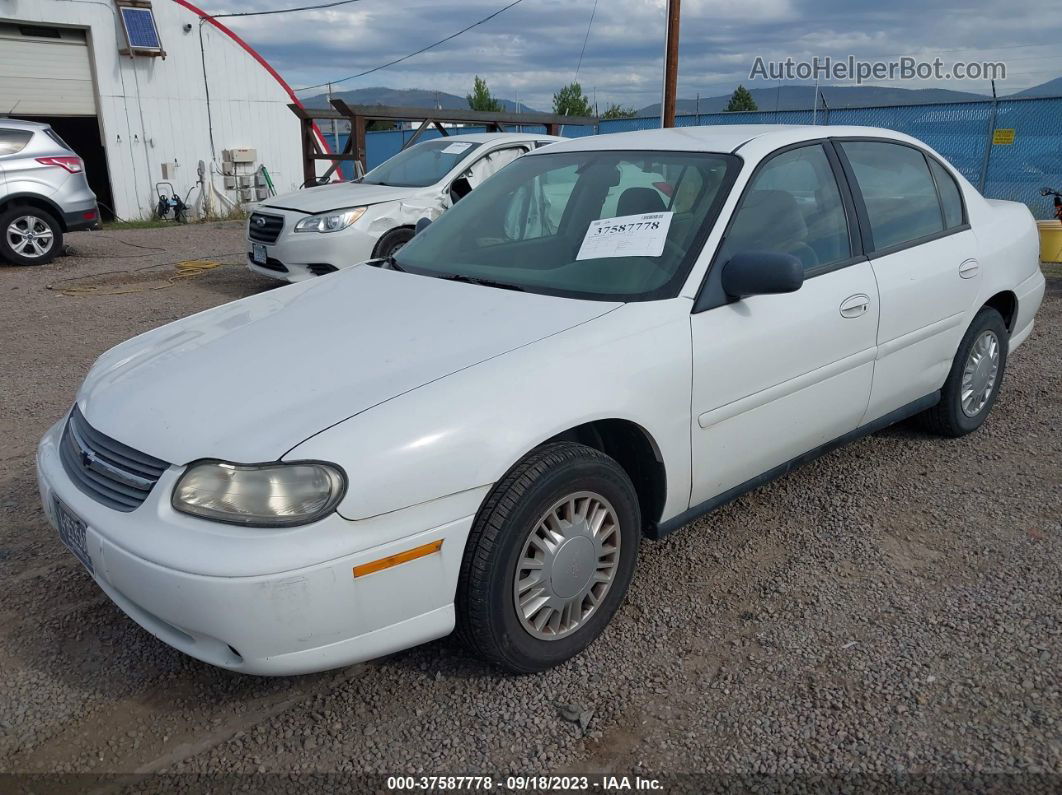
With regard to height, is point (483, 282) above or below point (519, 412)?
above

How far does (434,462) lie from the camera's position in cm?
228

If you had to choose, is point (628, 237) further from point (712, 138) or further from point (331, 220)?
point (331, 220)

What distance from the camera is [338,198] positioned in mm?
8672

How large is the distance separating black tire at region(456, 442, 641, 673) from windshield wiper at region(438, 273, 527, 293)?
775 millimetres

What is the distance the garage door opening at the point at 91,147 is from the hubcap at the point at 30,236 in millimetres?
7921

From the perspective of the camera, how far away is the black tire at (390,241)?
838 centimetres

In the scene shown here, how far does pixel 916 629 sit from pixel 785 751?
0.85 metres

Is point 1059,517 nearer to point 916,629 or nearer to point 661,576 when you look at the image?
point 916,629

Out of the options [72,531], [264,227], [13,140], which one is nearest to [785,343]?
[72,531]

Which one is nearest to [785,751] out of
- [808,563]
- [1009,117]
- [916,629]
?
[916,629]

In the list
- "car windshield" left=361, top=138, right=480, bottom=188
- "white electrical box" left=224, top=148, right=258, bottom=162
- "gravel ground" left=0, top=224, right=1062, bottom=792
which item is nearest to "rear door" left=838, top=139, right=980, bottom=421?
"gravel ground" left=0, top=224, right=1062, bottom=792

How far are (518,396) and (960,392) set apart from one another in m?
2.96

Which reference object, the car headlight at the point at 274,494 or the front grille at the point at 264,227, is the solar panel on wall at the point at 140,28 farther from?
the car headlight at the point at 274,494

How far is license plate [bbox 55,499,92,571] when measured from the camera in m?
2.52
